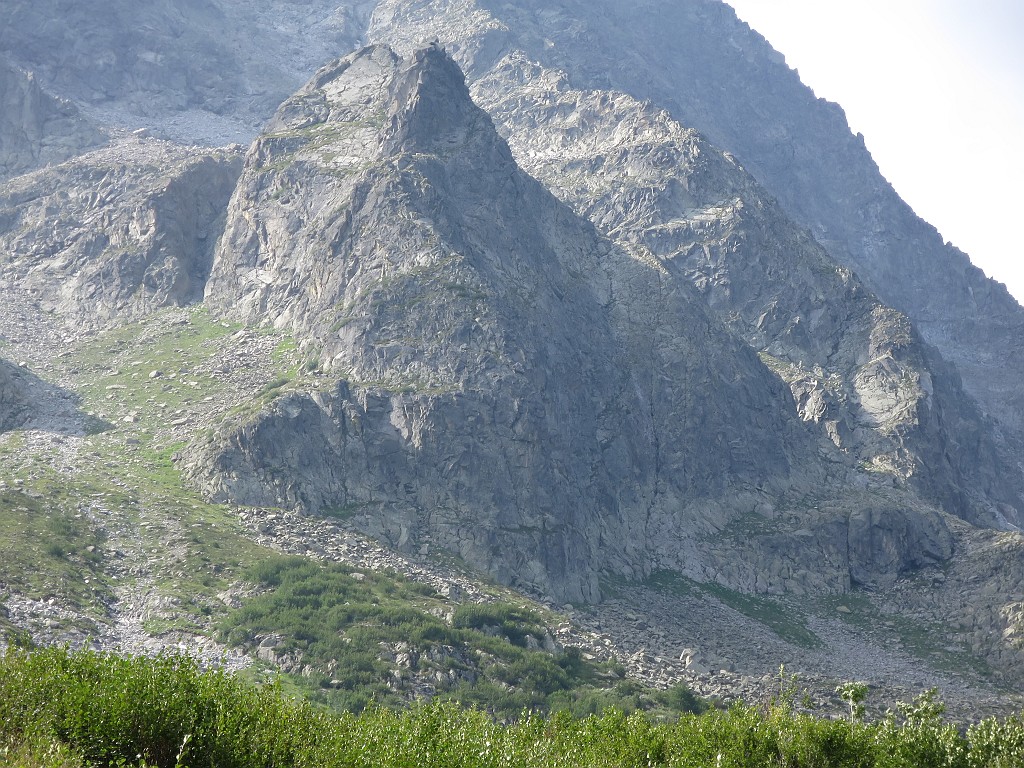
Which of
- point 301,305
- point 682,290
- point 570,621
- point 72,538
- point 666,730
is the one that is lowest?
point 72,538

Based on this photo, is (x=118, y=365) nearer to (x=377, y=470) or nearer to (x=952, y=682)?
(x=377, y=470)

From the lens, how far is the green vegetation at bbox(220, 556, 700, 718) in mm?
92625

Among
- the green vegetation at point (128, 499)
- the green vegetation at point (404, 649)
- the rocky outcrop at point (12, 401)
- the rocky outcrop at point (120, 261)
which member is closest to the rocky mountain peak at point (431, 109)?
the rocky outcrop at point (120, 261)

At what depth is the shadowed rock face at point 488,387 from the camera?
136m

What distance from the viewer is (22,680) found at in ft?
→ 132

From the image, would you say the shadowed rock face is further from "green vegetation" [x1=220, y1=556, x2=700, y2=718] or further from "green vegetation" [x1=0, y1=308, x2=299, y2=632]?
"green vegetation" [x1=220, y1=556, x2=700, y2=718]

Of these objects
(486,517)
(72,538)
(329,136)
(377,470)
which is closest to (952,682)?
(486,517)

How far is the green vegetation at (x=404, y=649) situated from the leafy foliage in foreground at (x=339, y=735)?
37.9m

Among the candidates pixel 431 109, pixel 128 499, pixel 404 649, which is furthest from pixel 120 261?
pixel 404 649

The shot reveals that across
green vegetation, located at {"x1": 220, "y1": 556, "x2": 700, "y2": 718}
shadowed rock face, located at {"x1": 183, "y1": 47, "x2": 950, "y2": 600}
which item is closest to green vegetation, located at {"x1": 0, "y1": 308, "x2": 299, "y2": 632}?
green vegetation, located at {"x1": 220, "y1": 556, "x2": 700, "y2": 718}

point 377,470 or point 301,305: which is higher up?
point 301,305

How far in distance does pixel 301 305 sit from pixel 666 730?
12818 cm

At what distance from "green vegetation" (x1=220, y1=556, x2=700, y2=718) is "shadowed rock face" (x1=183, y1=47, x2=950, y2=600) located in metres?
21.1

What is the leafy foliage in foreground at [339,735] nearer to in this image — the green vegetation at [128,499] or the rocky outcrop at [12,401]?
the green vegetation at [128,499]
